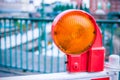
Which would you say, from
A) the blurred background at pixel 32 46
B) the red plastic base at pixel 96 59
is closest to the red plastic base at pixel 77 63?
the red plastic base at pixel 96 59

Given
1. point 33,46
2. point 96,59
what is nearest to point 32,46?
point 33,46

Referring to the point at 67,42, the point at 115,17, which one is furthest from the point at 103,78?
the point at 115,17

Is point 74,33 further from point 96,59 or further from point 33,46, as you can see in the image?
point 33,46

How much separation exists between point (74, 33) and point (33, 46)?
3108mm

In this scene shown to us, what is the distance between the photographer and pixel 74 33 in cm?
96

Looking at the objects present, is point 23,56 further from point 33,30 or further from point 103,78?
point 103,78

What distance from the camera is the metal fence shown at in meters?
3.70

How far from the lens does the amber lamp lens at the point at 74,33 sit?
0.95 metres

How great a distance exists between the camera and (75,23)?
96 cm

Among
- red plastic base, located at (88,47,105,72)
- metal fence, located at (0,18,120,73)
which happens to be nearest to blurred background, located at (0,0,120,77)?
metal fence, located at (0,18,120,73)

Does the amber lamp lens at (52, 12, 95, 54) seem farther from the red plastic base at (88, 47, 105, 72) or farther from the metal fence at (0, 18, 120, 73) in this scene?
the metal fence at (0, 18, 120, 73)

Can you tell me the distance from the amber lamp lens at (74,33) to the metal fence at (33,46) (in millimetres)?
2498

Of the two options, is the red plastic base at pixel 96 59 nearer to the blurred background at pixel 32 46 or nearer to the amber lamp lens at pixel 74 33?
the amber lamp lens at pixel 74 33

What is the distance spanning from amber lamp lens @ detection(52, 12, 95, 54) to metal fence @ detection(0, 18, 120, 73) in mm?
2498
